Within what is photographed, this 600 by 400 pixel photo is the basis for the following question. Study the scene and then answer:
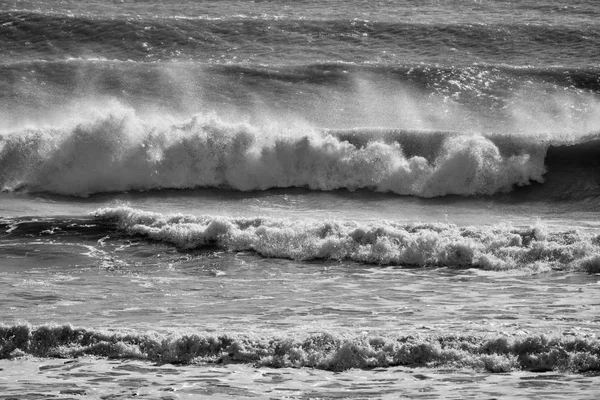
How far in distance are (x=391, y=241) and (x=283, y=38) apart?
13.4 meters

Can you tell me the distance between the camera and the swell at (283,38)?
84.7ft

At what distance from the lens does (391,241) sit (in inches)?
570

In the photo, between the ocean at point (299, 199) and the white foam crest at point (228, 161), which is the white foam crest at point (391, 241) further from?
the white foam crest at point (228, 161)

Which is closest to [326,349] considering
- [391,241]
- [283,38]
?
[391,241]

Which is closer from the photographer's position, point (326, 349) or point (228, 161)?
point (326, 349)

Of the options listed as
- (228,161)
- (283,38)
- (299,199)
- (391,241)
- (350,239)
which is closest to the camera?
(391,241)

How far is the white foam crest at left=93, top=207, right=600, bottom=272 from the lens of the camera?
45.4 feet

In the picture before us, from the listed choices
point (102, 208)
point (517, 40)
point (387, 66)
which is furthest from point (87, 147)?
point (517, 40)

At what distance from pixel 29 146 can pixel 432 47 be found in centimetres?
1073

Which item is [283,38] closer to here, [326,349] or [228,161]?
Answer: [228,161]

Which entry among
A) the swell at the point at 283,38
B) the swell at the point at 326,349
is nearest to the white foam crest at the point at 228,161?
the swell at the point at 283,38

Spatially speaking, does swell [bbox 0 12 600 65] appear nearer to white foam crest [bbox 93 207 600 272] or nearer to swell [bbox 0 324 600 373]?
white foam crest [bbox 93 207 600 272]

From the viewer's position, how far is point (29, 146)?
65.2 feet

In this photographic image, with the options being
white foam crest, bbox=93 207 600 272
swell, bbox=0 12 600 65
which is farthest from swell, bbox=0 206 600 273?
swell, bbox=0 12 600 65
